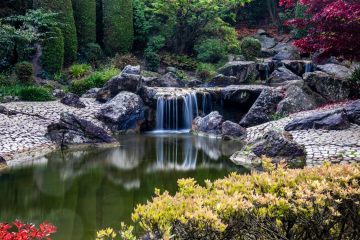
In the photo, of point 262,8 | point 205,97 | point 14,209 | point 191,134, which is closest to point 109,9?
point 205,97

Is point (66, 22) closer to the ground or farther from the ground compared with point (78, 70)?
farther from the ground

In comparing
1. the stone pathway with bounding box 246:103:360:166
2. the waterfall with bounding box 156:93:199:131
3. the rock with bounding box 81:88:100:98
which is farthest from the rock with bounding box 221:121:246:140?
the rock with bounding box 81:88:100:98

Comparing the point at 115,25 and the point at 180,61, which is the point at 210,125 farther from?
the point at 115,25

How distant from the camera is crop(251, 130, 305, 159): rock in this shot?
30.5 ft

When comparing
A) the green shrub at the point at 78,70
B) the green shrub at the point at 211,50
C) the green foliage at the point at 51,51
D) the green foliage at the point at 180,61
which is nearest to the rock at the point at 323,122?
A: the green shrub at the point at 78,70

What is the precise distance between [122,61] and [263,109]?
9.29 metres

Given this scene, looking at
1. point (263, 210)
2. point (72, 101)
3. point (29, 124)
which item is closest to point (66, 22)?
point (72, 101)

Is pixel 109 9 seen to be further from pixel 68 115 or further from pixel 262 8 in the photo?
pixel 262 8

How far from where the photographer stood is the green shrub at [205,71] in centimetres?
2134

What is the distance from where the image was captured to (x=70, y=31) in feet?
66.9

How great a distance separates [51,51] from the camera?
18844 millimetres

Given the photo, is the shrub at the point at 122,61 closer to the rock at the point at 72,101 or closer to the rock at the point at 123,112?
the rock at the point at 123,112

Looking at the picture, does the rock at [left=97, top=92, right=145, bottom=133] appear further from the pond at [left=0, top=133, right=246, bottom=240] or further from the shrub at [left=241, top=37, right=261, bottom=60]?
the shrub at [left=241, top=37, right=261, bottom=60]

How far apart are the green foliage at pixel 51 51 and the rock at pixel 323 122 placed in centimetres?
1201
